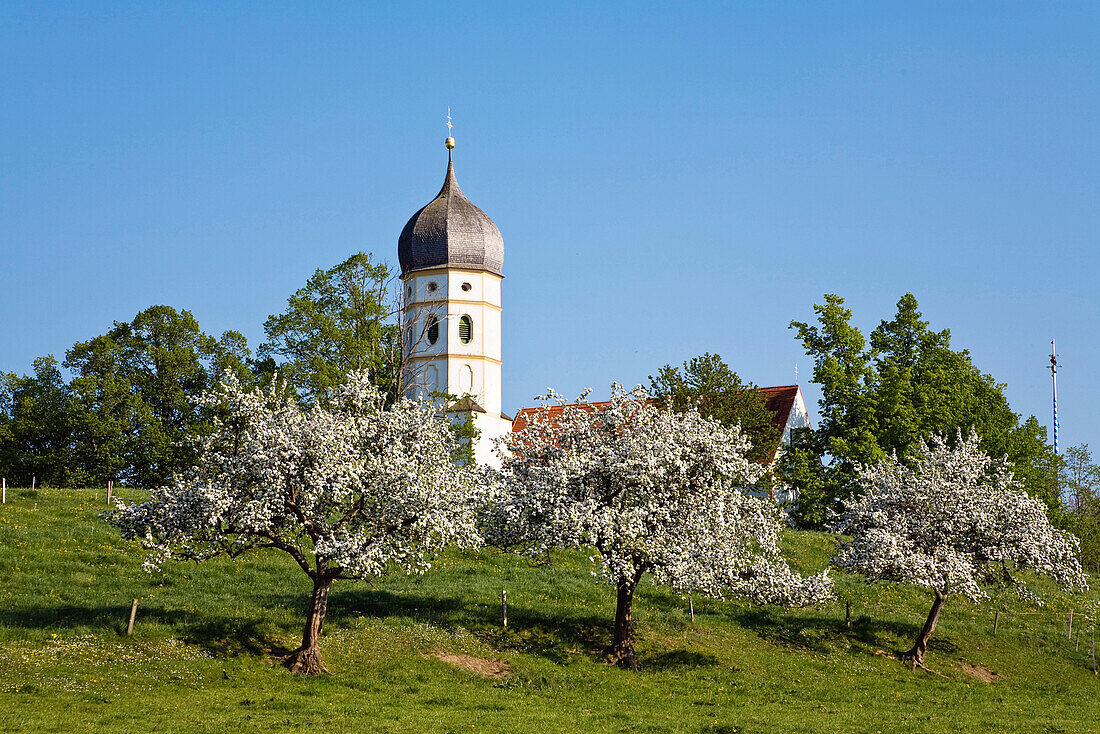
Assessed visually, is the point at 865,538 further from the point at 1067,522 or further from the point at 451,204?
the point at 451,204

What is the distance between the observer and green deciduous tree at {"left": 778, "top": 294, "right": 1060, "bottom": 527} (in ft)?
197

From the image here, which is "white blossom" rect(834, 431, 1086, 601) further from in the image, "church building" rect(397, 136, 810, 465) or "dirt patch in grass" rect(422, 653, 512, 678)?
"church building" rect(397, 136, 810, 465)

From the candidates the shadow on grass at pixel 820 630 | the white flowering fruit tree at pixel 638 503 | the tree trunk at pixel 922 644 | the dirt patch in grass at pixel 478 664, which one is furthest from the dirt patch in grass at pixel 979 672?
the dirt patch in grass at pixel 478 664

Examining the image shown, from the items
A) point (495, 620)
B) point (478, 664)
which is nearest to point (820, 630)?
point (495, 620)

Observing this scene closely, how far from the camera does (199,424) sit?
6925cm

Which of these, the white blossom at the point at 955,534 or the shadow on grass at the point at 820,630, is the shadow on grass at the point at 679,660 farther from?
the white blossom at the point at 955,534

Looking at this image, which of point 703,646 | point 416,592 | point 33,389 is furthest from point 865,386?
point 33,389

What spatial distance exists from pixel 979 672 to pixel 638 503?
15900mm

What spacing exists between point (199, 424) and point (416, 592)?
32754 mm

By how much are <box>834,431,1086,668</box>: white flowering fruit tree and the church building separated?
4125 centimetres

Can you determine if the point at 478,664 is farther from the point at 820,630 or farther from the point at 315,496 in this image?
the point at 820,630

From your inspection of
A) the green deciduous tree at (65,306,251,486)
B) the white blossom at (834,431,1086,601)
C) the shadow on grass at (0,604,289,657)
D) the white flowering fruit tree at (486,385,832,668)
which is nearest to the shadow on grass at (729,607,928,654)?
the white blossom at (834,431,1086,601)

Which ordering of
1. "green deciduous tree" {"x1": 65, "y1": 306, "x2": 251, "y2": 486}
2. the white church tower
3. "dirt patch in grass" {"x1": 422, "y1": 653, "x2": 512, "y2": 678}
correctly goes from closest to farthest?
"dirt patch in grass" {"x1": 422, "y1": 653, "x2": 512, "y2": 678} → "green deciduous tree" {"x1": 65, "y1": 306, "x2": 251, "y2": 486} → the white church tower

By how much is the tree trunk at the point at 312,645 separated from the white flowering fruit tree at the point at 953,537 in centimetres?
1954
